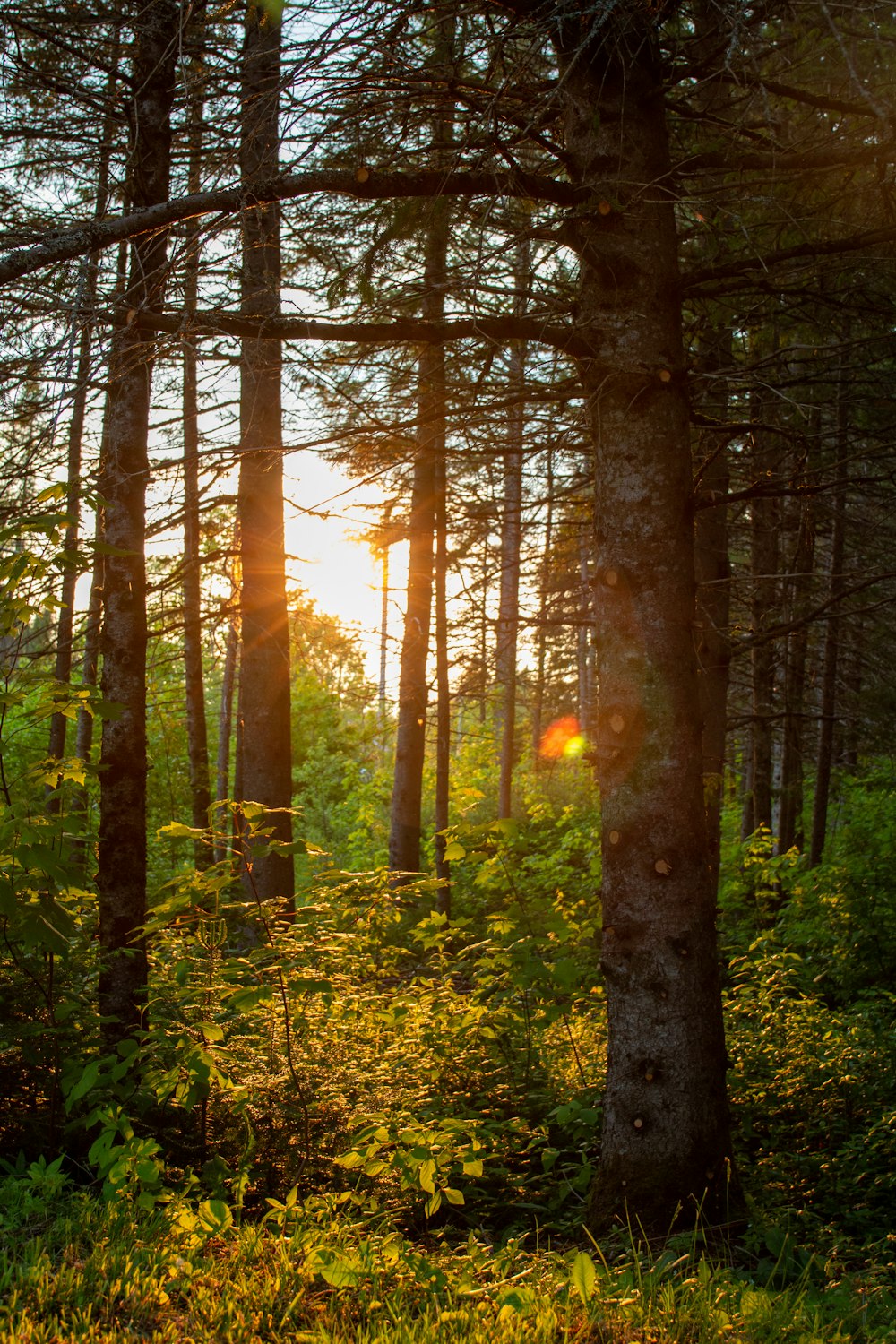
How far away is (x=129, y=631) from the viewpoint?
5.69 meters

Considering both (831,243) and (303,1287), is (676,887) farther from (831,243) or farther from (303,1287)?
(831,243)

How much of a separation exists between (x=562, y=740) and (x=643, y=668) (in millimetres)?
22428

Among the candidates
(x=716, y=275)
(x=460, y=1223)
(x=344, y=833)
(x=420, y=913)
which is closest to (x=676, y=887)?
(x=460, y=1223)

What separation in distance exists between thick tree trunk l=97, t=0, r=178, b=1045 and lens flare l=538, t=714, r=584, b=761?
1687cm

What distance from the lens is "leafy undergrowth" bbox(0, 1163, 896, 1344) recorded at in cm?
271

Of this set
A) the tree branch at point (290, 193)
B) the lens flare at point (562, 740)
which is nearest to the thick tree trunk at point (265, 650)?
the tree branch at point (290, 193)

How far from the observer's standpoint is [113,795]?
5.62 meters

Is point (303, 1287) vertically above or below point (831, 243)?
below

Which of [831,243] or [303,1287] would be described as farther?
[831,243]

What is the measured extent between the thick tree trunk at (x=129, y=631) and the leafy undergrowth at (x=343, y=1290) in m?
2.05

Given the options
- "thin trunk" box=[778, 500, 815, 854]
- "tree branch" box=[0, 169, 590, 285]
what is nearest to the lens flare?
"thin trunk" box=[778, 500, 815, 854]

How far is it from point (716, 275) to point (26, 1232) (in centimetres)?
514

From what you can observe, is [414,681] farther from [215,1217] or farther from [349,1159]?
[215,1217]

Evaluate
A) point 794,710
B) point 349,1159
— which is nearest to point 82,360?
point 349,1159
